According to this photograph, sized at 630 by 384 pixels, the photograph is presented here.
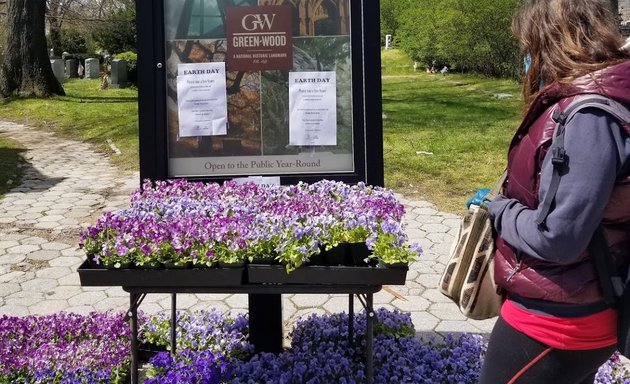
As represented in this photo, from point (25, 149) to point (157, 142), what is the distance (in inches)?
396

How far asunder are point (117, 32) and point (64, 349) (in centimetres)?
2998

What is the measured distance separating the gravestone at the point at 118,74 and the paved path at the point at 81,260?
13873mm

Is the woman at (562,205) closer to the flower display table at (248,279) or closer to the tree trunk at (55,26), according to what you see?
the flower display table at (248,279)

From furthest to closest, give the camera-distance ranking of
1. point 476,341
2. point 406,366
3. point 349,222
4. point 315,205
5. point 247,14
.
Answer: point 476,341 → point 406,366 → point 247,14 → point 315,205 → point 349,222

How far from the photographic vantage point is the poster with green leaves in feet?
9.68

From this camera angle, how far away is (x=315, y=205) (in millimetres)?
2646

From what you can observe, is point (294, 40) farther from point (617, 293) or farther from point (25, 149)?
point (25, 149)

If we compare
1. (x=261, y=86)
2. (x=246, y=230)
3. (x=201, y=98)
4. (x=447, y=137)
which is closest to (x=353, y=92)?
A: (x=261, y=86)

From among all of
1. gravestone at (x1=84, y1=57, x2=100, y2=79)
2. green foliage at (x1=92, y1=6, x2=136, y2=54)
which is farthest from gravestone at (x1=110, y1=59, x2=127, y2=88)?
gravestone at (x1=84, y1=57, x2=100, y2=79)

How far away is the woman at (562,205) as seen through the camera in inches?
68.7

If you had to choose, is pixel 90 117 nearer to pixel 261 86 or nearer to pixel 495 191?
pixel 261 86

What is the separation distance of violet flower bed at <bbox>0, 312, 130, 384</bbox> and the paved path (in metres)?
1.02

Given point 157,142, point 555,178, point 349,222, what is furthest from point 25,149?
point 555,178

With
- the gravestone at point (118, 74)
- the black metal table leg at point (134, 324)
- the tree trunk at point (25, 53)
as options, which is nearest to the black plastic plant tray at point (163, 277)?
the black metal table leg at point (134, 324)
